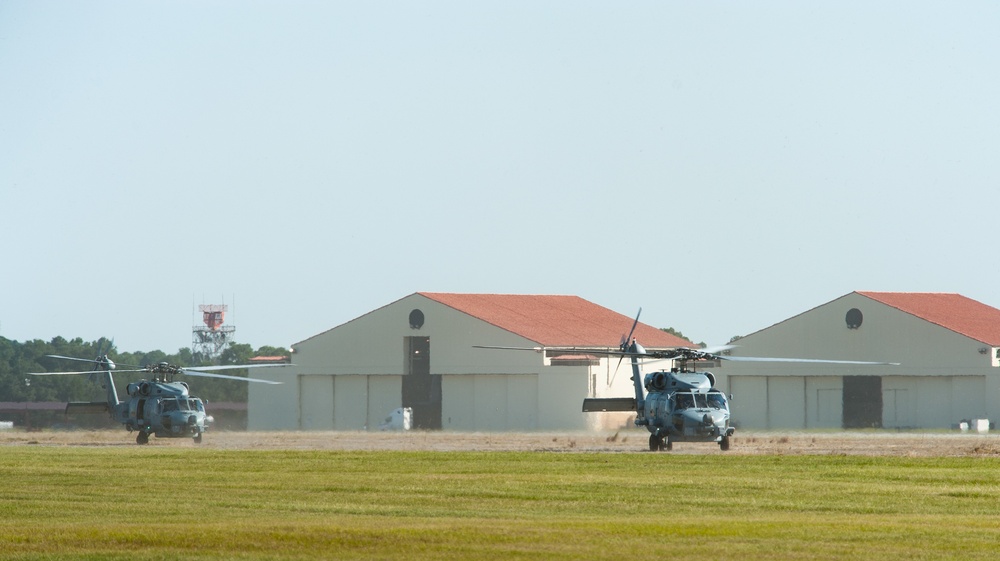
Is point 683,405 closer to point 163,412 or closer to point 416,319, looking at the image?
point 163,412

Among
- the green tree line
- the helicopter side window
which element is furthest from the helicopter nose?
the green tree line

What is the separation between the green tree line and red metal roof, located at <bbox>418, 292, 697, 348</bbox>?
25.9 meters

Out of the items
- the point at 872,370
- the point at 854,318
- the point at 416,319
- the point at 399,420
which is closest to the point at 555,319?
the point at 416,319

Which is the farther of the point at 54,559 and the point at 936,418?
the point at 936,418

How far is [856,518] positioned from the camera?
23578 millimetres

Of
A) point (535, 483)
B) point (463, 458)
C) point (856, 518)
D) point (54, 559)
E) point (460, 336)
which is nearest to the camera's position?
point (54, 559)

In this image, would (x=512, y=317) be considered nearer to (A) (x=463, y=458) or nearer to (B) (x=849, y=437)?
(B) (x=849, y=437)

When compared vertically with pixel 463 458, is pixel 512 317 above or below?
above

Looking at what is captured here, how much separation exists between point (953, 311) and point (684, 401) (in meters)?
38.9

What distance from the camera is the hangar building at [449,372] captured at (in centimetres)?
7288

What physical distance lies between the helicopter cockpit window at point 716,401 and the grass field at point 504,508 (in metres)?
3.65

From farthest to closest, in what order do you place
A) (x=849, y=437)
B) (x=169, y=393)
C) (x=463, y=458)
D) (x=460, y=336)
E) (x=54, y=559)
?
1. (x=460, y=336)
2. (x=849, y=437)
3. (x=169, y=393)
4. (x=463, y=458)
5. (x=54, y=559)

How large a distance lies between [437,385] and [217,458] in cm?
3500

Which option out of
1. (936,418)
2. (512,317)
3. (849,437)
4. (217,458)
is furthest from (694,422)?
(512,317)
